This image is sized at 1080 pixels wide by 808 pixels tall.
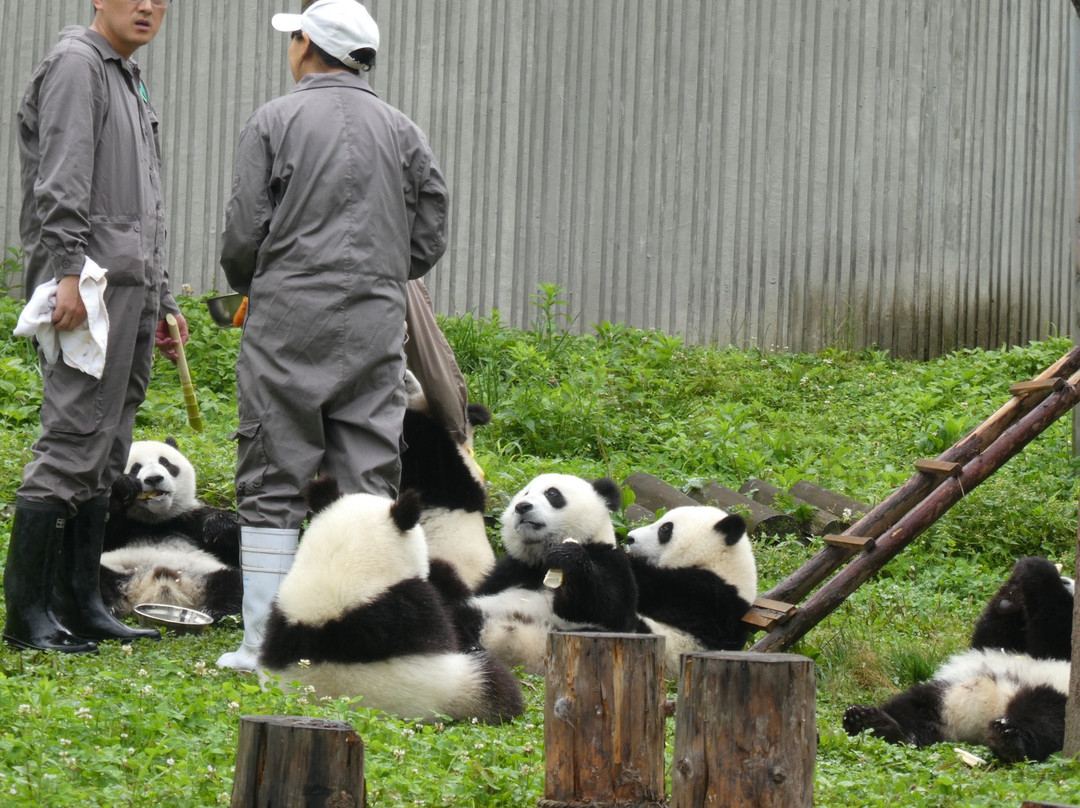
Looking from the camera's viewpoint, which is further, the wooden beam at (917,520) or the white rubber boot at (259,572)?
the wooden beam at (917,520)

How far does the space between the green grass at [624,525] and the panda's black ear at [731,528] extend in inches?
22.7

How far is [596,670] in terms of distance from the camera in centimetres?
276

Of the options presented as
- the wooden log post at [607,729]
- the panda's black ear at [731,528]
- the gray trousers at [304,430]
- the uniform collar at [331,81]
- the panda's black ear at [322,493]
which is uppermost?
the uniform collar at [331,81]

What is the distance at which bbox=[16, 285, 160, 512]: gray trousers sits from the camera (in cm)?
425

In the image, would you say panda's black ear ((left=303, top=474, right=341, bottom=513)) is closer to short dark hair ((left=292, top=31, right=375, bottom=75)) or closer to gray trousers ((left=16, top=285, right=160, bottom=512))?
gray trousers ((left=16, top=285, right=160, bottom=512))

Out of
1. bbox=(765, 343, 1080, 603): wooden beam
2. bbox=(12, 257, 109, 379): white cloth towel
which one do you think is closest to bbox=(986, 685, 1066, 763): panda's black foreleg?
bbox=(765, 343, 1080, 603): wooden beam

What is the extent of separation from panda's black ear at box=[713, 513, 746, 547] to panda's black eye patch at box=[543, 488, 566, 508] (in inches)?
24.5

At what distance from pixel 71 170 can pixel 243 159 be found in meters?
0.56

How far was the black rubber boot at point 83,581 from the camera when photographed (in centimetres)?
453

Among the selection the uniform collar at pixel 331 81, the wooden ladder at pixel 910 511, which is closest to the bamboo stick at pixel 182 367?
the uniform collar at pixel 331 81

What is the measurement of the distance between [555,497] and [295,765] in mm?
2885

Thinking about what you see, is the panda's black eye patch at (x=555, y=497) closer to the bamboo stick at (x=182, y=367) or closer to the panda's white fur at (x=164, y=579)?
the panda's white fur at (x=164, y=579)

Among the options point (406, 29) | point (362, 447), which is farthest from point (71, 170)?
point (406, 29)

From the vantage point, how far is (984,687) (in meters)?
3.97
